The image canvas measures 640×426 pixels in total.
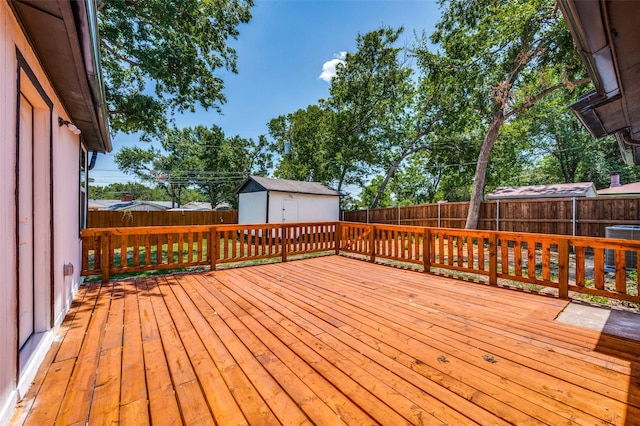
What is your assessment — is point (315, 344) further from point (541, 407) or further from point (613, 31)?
point (613, 31)

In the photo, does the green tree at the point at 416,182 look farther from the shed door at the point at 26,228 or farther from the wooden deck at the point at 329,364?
the shed door at the point at 26,228

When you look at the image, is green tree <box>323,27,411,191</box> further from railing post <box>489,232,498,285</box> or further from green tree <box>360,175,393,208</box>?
railing post <box>489,232,498,285</box>

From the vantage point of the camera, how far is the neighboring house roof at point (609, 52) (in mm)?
1215

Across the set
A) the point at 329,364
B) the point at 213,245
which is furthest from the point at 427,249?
the point at 213,245

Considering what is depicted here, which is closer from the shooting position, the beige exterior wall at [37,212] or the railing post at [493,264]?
the beige exterior wall at [37,212]

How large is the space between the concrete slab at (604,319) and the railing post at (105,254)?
5.87m

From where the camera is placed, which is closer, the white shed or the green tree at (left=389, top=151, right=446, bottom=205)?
the white shed

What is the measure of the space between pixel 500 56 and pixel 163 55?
33.3 feet

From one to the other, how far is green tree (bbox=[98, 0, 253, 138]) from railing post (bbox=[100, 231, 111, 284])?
15.2 feet

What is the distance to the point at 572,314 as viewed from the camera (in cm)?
292

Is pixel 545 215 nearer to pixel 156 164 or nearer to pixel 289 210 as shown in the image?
pixel 289 210

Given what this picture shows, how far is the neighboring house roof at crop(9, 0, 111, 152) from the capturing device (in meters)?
1.51

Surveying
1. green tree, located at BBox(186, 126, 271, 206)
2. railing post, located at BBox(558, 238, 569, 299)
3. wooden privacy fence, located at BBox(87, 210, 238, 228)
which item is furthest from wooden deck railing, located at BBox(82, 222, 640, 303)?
green tree, located at BBox(186, 126, 271, 206)

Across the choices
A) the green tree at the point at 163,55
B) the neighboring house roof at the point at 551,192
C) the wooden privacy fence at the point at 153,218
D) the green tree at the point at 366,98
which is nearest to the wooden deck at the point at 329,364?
the green tree at the point at 163,55
